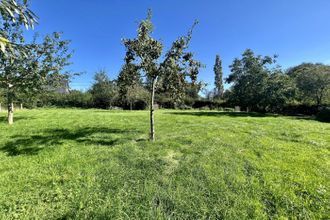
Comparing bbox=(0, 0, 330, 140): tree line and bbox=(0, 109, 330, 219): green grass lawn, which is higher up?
bbox=(0, 0, 330, 140): tree line

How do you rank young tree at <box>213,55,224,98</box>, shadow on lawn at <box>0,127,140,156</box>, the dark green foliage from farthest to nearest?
young tree at <box>213,55,224,98</box>
the dark green foliage
shadow on lawn at <box>0,127,140,156</box>

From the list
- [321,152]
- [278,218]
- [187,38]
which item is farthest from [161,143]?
[321,152]

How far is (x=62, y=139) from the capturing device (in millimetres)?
7867

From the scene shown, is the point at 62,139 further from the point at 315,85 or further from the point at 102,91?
the point at 102,91

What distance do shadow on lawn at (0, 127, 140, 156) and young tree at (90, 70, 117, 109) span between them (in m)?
26.7

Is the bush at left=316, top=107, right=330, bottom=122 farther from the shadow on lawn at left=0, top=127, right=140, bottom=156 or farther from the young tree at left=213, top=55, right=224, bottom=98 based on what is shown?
the young tree at left=213, top=55, right=224, bottom=98

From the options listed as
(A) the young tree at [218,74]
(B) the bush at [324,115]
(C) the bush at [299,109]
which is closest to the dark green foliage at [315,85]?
(C) the bush at [299,109]

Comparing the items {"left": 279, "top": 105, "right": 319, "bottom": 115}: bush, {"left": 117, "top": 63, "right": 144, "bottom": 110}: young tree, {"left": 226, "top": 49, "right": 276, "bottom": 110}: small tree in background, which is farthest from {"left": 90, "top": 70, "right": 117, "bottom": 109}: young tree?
{"left": 117, "top": 63, "right": 144, "bottom": 110}: young tree

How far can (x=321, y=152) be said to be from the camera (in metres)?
6.84

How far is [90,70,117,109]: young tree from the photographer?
36.1m

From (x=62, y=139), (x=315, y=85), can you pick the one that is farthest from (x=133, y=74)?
Answer: (x=315, y=85)

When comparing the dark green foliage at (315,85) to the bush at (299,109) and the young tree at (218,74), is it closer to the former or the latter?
the bush at (299,109)

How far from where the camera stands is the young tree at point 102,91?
36062 mm

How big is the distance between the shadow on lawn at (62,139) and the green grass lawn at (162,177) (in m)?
0.03
